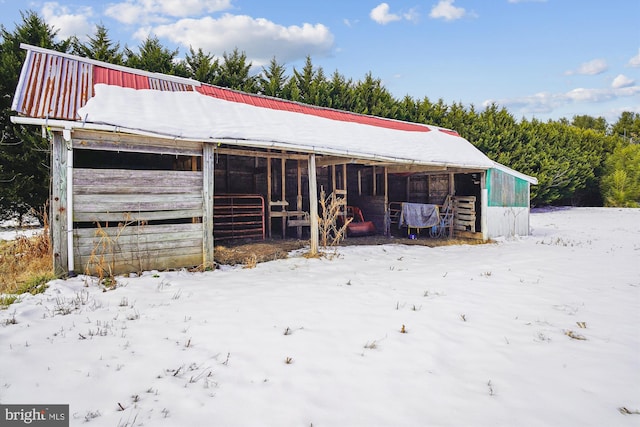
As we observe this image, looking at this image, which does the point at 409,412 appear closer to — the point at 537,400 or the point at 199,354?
the point at 537,400

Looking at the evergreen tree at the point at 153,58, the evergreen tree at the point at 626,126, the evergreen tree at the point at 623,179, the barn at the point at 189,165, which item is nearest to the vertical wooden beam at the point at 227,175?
the barn at the point at 189,165

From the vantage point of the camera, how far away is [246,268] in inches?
284

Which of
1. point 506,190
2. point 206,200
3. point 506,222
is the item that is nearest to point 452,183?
point 506,190

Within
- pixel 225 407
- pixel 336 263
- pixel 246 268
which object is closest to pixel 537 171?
pixel 336 263

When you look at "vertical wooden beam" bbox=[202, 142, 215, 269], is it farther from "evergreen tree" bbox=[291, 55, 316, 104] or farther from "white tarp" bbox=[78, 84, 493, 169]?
"evergreen tree" bbox=[291, 55, 316, 104]

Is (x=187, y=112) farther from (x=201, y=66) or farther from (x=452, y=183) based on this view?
(x=452, y=183)

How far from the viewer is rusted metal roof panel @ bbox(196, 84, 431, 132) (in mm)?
9363

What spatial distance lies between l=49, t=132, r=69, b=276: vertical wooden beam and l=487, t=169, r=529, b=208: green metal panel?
466 inches

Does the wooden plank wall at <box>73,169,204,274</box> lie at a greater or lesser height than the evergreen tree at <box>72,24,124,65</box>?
lesser

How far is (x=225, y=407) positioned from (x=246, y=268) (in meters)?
4.77

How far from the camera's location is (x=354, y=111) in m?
17.9

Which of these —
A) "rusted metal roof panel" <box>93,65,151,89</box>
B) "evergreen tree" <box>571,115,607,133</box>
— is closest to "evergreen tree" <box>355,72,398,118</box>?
"rusted metal roof panel" <box>93,65,151,89</box>

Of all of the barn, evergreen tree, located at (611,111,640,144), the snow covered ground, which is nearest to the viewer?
the snow covered ground

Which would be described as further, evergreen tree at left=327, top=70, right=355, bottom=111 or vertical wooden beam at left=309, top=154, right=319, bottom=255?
evergreen tree at left=327, top=70, right=355, bottom=111
